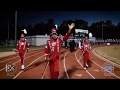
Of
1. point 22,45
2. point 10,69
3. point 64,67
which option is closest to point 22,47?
point 22,45

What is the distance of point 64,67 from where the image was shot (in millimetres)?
10180

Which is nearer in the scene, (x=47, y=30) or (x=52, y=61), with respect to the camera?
(x=52, y=61)

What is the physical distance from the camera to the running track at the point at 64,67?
9883 millimetres

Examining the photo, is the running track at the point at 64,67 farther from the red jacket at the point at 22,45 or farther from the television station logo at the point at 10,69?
the red jacket at the point at 22,45

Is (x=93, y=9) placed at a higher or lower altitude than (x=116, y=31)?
higher

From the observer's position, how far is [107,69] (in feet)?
32.8

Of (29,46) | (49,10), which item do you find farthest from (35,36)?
(49,10)

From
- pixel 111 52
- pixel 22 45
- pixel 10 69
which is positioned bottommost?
pixel 10 69

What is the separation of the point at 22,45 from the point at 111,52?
11.6 feet

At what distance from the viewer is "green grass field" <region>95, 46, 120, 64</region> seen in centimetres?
1076

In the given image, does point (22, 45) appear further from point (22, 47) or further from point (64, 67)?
point (64, 67)

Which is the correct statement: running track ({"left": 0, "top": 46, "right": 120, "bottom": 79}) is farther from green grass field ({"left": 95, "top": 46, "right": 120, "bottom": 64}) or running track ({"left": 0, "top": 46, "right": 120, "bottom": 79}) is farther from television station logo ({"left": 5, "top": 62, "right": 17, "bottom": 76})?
green grass field ({"left": 95, "top": 46, "right": 120, "bottom": 64})

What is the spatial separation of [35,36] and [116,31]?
260cm
